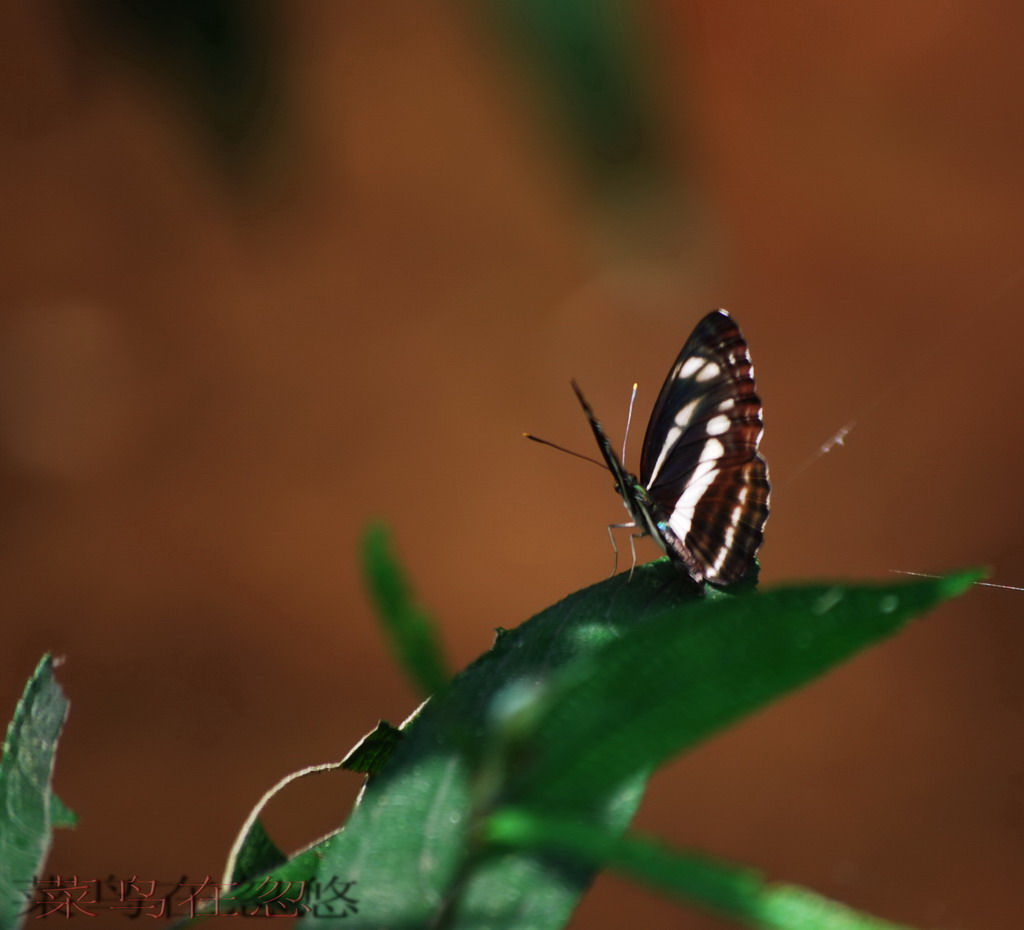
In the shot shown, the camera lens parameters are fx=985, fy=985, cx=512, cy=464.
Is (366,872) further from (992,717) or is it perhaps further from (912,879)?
(992,717)

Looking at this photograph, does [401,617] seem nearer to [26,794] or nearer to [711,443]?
[26,794]

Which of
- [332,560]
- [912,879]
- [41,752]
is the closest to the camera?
[41,752]

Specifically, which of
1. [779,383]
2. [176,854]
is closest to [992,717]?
[779,383]

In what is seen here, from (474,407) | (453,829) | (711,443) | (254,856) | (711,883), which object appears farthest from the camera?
(474,407)

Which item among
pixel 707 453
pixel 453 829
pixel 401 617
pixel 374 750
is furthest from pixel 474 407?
pixel 401 617

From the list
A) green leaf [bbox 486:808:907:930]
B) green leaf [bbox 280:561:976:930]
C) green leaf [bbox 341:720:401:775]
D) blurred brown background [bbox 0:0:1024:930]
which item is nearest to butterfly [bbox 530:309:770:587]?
green leaf [bbox 341:720:401:775]

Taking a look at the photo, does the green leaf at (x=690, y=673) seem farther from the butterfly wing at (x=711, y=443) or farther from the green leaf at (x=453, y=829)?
the butterfly wing at (x=711, y=443)

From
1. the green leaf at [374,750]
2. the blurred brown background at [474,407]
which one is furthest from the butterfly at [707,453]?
the blurred brown background at [474,407]
